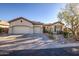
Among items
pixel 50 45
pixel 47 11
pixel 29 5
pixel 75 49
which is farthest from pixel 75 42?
pixel 29 5

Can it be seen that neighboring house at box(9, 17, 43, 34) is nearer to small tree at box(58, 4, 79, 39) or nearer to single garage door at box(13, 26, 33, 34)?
single garage door at box(13, 26, 33, 34)

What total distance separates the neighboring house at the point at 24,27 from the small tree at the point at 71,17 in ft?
1.15

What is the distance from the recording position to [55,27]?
3.98 metres

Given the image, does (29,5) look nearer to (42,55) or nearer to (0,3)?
(0,3)

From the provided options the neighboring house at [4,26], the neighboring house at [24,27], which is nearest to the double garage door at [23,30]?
the neighboring house at [24,27]

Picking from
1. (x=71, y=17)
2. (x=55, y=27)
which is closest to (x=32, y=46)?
(x=55, y=27)

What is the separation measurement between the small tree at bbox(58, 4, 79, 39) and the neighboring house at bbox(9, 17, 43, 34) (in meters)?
0.35

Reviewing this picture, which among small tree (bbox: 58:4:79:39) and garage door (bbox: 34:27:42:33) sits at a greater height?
small tree (bbox: 58:4:79:39)

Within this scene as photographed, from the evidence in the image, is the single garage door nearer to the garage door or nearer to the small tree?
the garage door

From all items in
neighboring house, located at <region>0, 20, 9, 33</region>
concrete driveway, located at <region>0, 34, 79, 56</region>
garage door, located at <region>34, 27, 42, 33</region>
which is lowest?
concrete driveway, located at <region>0, 34, 79, 56</region>

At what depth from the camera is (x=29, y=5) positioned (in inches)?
154

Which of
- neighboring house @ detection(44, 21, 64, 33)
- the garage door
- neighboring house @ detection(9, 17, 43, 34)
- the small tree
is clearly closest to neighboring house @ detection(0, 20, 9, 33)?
neighboring house @ detection(9, 17, 43, 34)

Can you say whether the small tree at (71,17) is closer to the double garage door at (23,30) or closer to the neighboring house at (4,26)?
the double garage door at (23,30)

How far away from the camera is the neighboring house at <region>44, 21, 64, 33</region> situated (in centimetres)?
396
